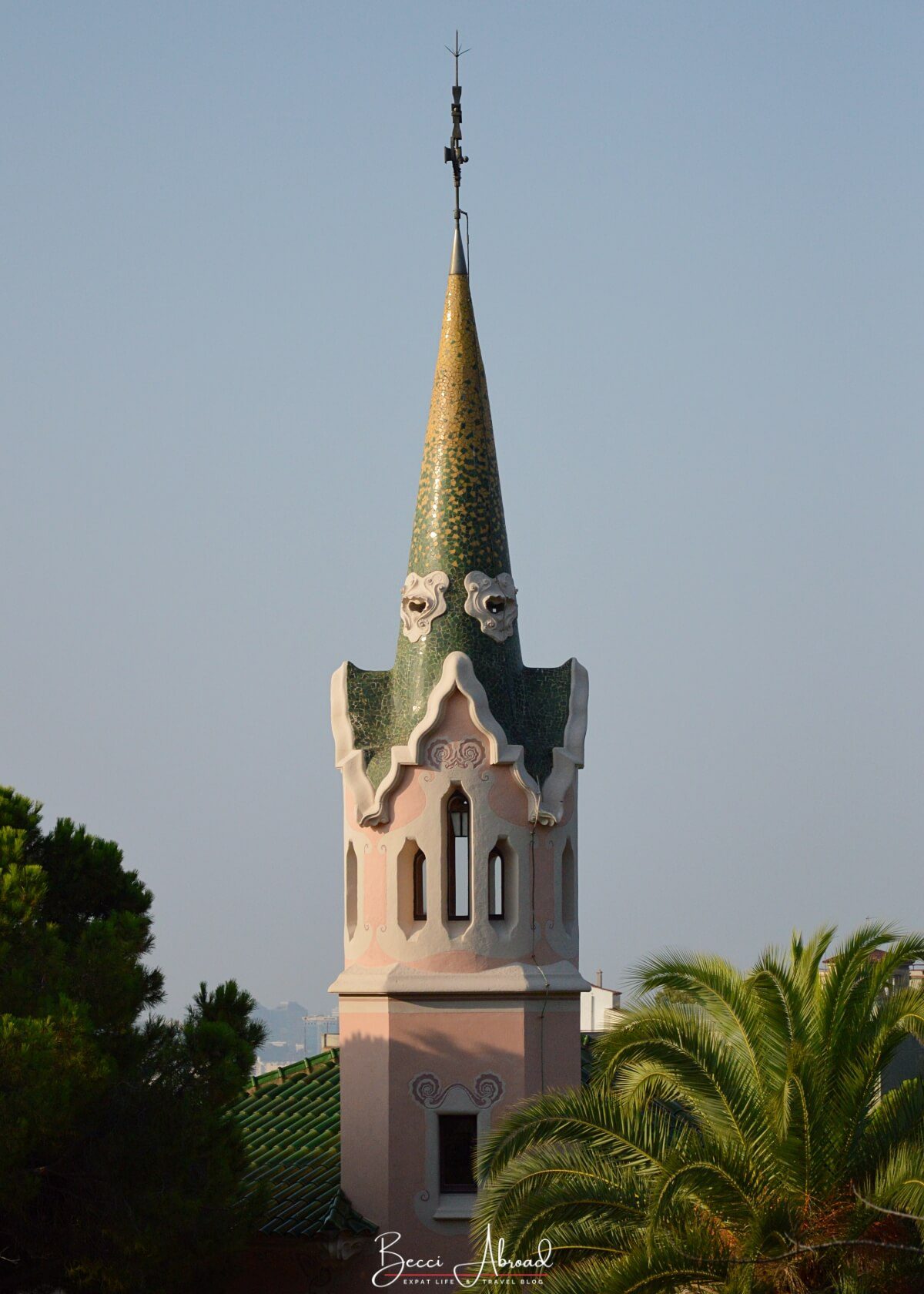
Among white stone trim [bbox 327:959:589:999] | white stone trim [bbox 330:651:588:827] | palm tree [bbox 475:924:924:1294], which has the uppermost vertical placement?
white stone trim [bbox 330:651:588:827]

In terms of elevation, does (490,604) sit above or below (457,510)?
below

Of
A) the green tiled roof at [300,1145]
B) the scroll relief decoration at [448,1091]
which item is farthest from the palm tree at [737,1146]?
the green tiled roof at [300,1145]

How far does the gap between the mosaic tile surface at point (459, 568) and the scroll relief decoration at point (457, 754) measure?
38 cm

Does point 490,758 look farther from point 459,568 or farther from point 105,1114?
point 105,1114

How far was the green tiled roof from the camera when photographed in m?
21.0

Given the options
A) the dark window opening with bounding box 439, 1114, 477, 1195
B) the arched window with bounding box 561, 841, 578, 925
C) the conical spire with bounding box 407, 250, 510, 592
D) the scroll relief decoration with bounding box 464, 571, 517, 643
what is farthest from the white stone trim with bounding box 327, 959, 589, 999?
the conical spire with bounding box 407, 250, 510, 592

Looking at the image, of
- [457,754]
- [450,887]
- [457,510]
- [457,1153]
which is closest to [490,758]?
[457,754]

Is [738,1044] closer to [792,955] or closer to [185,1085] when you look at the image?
[792,955]

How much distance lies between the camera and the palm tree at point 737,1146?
14.6 m

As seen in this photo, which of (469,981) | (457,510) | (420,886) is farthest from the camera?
(457,510)

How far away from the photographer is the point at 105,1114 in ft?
63.0

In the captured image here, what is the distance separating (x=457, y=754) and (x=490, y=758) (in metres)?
0.36

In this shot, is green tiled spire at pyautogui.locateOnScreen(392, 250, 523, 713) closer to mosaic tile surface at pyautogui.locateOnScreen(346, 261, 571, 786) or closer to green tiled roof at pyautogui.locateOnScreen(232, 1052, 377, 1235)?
mosaic tile surface at pyautogui.locateOnScreen(346, 261, 571, 786)

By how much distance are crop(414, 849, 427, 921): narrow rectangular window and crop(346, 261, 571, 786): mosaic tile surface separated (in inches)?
38.9
